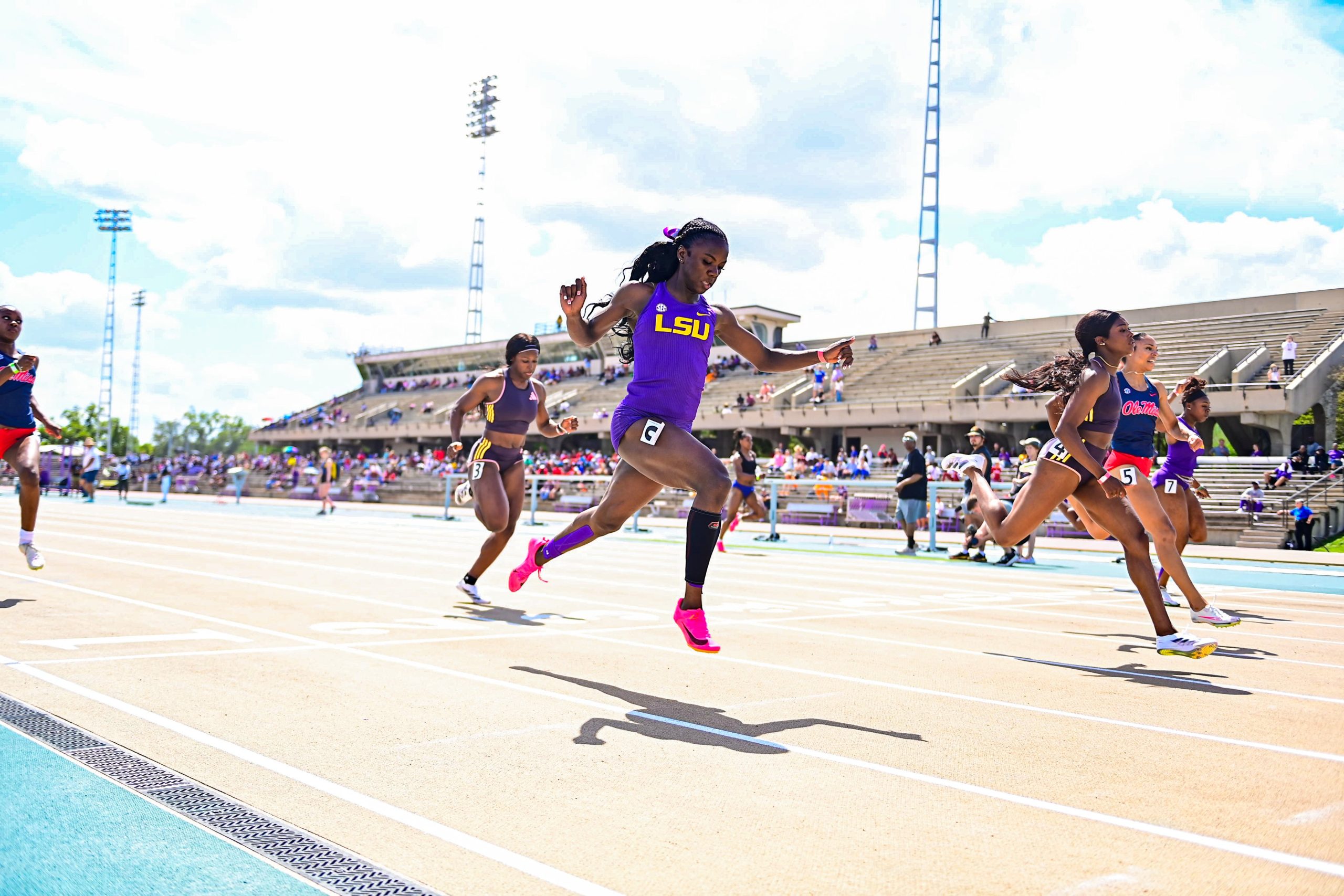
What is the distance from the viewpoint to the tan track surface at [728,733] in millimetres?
2873

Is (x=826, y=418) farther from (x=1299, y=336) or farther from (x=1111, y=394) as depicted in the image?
(x=1111, y=394)

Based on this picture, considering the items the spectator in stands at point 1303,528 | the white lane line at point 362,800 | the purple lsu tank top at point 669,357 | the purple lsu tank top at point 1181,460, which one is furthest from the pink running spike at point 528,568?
the spectator in stands at point 1303,528

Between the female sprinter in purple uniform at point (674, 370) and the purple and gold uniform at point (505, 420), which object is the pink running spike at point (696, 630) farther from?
the purple and gold uniform at point (505, 420)

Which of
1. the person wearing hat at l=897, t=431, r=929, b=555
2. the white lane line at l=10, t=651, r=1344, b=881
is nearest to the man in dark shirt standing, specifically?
the person wearing hat at l=897, t=431, r=929, b=555

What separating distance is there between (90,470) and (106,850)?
38.1m

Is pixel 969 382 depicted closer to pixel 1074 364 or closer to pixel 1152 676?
pixel 1074 364

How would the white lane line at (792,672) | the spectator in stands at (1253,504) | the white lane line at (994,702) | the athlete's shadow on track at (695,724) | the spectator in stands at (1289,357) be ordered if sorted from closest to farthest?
the athlete's shadow on track at (695,724)
the white lane line at (994,702)
the white lane line at (792,672)
the spectator in stands at (1253,504)
the spectator in stands at (1289,357)

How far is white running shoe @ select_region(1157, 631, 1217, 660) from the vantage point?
6586 millimetres

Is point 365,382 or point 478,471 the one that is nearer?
point 478,471

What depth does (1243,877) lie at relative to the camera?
108 inches

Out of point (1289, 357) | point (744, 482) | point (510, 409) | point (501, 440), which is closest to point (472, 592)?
point (501, 440)

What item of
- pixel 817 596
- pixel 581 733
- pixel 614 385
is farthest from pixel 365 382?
pixel 581 733

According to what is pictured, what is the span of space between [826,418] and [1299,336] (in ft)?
55.4

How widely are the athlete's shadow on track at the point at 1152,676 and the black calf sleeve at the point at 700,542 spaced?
90.4 inches
